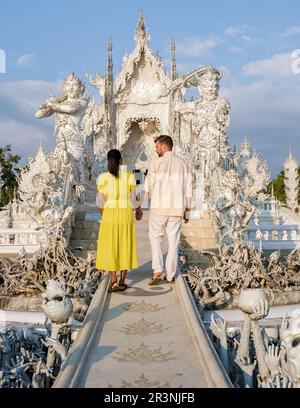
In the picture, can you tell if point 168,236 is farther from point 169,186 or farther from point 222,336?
point 222,336

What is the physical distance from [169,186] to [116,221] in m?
0.67

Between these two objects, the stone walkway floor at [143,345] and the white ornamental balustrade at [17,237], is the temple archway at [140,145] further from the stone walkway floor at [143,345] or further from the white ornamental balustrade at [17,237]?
the stone walkway floor at [143,345]

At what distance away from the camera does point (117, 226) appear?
16.4 ft

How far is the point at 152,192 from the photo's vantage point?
516cm

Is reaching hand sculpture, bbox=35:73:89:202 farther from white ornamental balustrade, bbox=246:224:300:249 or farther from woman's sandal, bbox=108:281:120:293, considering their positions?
woman's sandal, bbox=108:281:120:293

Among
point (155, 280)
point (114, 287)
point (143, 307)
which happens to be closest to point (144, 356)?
point (143, 307)

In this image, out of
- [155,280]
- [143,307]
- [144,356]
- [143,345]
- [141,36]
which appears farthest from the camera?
[141,36]

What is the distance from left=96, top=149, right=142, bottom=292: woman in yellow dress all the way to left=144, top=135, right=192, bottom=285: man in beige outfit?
23 centimetres

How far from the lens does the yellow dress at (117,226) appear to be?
4.96 meters

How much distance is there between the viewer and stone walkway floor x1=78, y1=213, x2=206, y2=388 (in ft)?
10.1

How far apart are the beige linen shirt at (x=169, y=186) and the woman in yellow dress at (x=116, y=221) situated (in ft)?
0.73

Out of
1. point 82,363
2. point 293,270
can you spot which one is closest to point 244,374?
point 82,363

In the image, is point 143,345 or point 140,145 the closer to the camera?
point 143,345

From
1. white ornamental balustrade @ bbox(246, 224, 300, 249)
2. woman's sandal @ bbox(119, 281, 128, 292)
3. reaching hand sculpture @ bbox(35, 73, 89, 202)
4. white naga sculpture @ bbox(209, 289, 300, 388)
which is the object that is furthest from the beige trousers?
reaching hand sculpture @ bbox(35, 73, 89, 202)
